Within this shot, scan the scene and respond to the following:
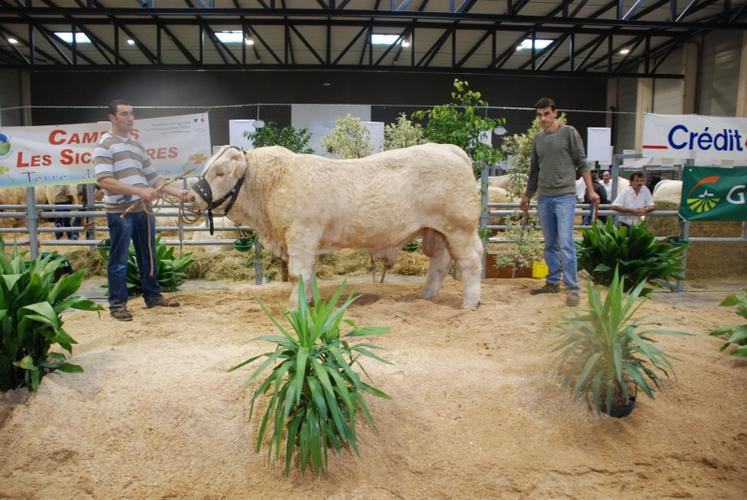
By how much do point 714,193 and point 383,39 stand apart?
9.91m

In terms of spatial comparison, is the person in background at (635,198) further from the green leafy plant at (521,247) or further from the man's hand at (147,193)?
the man's hand at (147,193)

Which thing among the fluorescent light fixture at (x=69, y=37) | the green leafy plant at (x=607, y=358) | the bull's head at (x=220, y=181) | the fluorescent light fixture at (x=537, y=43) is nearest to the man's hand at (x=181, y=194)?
the bull's head at (x=220, y=181)

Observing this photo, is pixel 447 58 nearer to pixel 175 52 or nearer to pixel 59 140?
pixel 175 52

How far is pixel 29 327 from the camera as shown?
3.20 metres

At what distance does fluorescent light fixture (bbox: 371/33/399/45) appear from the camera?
14.0 m

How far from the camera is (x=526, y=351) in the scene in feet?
12.7

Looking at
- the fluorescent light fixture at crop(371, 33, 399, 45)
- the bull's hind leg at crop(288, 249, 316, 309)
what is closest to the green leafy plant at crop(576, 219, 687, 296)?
the bull's hind leg at crop(288, 249, 316, 309)

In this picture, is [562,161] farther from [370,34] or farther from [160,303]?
[370,34]

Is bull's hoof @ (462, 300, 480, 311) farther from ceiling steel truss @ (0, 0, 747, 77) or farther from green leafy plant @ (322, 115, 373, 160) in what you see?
ceiling steel truss @ (0, 0, 747, 77)

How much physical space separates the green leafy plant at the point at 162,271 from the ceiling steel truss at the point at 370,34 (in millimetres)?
6027

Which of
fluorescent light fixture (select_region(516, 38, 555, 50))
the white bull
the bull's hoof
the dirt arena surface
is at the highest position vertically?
fluorescent light fixture (select_region(516, 38, 555, 50))

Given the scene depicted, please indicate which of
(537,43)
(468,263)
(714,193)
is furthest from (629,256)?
(537,43)

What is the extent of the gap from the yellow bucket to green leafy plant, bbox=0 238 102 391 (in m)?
4.94

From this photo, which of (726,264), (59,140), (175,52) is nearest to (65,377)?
(59,140)
